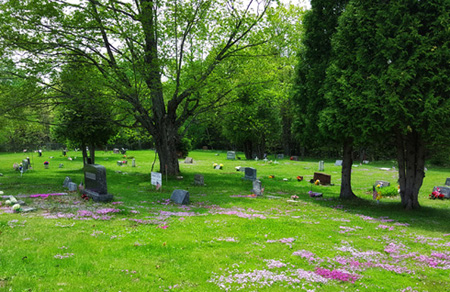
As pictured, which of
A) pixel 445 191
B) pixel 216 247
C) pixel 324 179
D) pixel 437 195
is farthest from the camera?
pixel 324 179

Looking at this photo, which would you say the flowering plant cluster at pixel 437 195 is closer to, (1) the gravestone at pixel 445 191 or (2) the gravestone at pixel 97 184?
(1) the gravestone at pixel 445 191

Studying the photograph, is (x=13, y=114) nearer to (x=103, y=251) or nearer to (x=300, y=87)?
(x=103, y=251)

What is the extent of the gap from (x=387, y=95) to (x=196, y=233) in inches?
386

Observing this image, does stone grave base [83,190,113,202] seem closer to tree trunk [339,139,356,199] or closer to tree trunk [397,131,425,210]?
tree trunk [339,139,356,199]

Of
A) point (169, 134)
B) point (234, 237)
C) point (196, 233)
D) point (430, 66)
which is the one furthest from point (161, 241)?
point (169, 134)

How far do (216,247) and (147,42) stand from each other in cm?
1640

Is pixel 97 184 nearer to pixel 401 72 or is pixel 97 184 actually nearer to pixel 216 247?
pixel 216 247

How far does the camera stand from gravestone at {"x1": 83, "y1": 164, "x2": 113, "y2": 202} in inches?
494

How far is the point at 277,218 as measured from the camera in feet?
37.7

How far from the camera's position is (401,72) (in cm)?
1223

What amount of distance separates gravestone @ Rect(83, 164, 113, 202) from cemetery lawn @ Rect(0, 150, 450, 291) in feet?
1.80

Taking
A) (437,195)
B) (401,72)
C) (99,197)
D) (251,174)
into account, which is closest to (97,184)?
(99,197)

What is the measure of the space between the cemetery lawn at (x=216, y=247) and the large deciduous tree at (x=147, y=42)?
26.7ft

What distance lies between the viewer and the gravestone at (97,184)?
12547 mm
